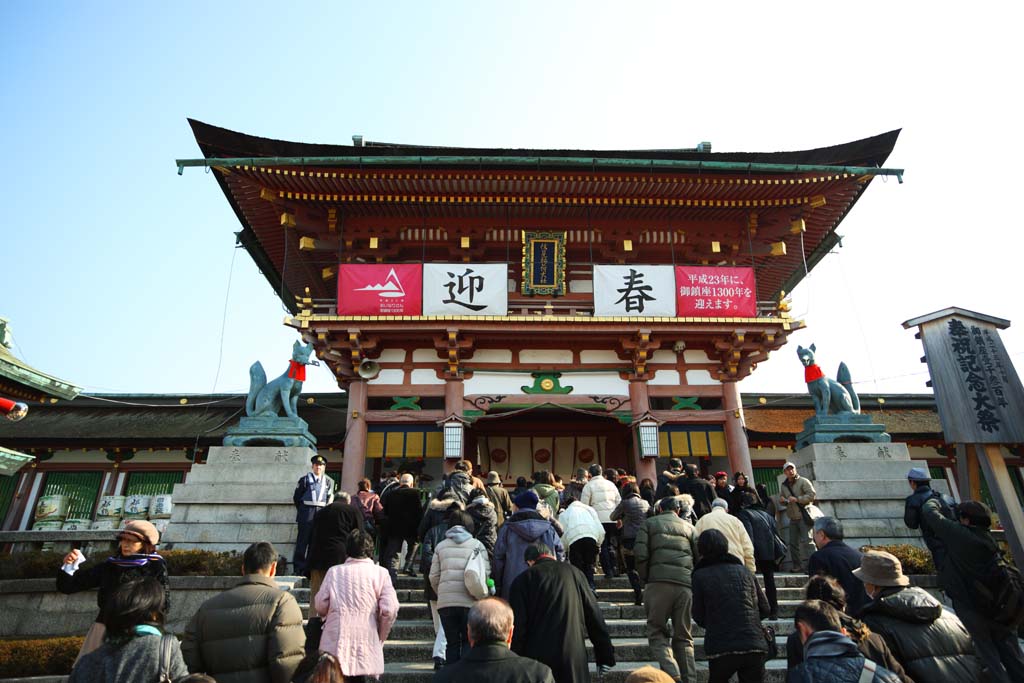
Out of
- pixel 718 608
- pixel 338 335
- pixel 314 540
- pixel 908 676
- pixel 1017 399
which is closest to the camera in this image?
pixel 908 676

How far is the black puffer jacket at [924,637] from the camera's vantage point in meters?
3.92

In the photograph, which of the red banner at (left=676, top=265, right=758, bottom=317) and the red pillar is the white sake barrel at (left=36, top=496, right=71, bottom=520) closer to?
the red pillar

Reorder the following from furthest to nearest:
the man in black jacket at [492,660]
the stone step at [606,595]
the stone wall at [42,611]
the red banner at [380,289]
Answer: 1. the red banner at [380,289]
2. the stone step at [606,595]
3. the stone wall at [42,611]
4. the man in black jacket at [492,660]

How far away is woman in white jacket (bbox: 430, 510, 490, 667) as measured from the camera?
19.5ft

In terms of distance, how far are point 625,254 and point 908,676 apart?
566 inches

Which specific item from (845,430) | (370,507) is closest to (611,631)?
(370,507)

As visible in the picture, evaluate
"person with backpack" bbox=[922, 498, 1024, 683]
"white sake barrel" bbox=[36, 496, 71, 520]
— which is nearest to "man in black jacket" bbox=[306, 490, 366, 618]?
"person with backpack" bbox=[922, 498, 1024, 683]

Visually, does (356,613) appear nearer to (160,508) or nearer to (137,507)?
(160,508)

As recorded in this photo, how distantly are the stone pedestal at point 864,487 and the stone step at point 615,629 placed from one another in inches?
193

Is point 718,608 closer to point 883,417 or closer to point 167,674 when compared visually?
point 167,674

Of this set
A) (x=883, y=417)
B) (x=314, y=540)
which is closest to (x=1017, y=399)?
(x=314, y=540)

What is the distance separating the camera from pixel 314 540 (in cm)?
693

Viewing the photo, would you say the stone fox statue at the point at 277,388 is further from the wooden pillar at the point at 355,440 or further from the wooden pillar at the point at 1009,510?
the wooden pillar at the point at 1009,510

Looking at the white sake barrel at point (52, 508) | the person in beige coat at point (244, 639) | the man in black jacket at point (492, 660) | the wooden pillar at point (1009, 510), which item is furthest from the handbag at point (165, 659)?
the white sake barrel at point (52, 508)
